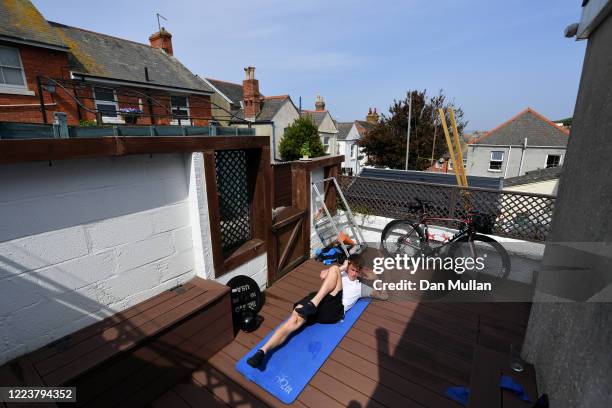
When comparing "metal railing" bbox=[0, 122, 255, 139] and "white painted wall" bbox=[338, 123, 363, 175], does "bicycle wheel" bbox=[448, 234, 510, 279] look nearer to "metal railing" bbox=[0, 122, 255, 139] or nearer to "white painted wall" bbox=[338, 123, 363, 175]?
"metal railing" bbox=[0, 122, 255, 139]

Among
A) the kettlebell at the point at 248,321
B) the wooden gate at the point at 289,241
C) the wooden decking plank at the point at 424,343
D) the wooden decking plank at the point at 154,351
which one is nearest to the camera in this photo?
the wooden decking plank at the point at 154,351

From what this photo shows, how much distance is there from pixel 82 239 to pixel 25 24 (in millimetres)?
12229

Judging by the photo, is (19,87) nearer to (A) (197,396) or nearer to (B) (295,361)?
(A) (197,396)

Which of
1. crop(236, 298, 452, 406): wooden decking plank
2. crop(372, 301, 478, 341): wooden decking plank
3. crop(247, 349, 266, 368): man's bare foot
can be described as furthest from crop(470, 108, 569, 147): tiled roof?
crop(247, 349, 266, 368): man's bare foot

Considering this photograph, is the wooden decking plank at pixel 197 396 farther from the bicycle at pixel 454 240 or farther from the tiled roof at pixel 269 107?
the tiled roof at pixel 269 107

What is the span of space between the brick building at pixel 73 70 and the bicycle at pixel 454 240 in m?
6.07

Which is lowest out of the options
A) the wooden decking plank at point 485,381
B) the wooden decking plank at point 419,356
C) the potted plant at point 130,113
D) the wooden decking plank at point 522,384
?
the wooden decking plank at point 419,356

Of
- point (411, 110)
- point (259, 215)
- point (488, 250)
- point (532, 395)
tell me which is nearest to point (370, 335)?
point (532, 395)

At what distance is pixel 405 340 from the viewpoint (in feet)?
12.5

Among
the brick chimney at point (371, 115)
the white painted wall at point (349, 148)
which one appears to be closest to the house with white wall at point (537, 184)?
the white painted wall at point (349, 148)

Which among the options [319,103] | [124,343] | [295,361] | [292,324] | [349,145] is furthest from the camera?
[349,145]

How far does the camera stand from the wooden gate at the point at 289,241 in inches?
204

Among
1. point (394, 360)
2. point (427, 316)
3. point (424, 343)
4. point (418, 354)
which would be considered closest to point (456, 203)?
point (427, 316)

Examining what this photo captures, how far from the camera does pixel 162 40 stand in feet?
54.9
